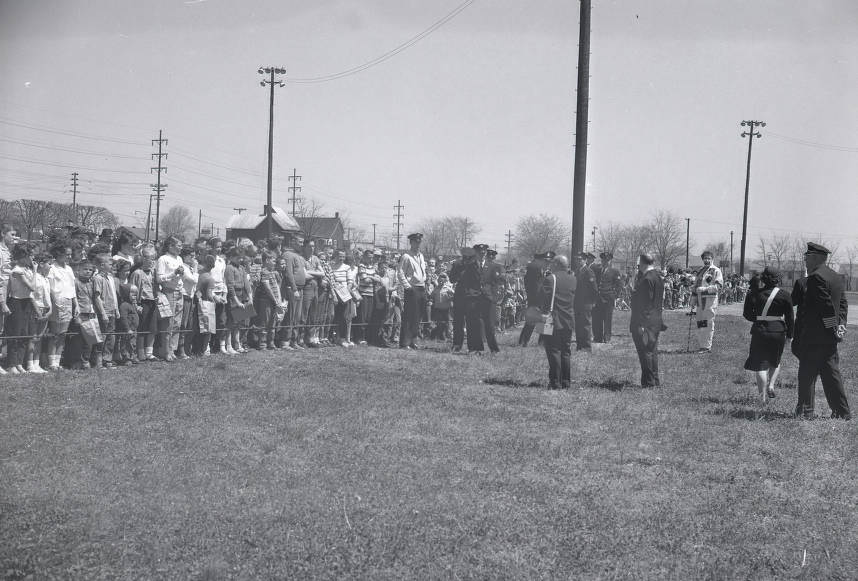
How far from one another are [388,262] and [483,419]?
773cm

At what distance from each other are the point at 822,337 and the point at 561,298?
121 inches

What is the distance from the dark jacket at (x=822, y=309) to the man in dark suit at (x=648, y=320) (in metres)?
2.04

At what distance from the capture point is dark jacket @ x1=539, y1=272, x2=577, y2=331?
1023 cm

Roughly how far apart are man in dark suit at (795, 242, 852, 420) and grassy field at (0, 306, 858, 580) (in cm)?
53

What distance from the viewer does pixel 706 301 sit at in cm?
1484

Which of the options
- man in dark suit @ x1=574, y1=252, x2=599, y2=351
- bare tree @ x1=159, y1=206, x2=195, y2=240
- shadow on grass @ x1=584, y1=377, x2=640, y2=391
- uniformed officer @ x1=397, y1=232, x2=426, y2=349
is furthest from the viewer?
bare tree @ x1=159, y1=206, x2=195, y2=240

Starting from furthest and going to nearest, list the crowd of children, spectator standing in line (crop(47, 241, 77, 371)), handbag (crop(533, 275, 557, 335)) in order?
1. handbag (crop(533, 275, 557, 335))
2. spectator standing in line (crop(47, 241, 77, 371))
3. the crowd of children

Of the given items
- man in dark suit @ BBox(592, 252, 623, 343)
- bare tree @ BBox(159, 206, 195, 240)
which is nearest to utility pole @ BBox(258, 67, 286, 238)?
man in dark suit @ BBox(592, 252, 623, 343)

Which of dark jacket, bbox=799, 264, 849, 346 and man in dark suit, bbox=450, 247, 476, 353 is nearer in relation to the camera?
dark jacket, bbox=799, 264, 849, 346

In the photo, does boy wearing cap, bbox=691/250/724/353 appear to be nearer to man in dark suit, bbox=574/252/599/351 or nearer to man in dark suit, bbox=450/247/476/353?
man in dark suit, bbox=574/252/599/351

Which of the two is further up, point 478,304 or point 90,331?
point 478,304

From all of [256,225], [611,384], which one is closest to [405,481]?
[611,384]

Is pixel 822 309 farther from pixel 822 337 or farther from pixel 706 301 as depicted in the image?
pixel 706 301

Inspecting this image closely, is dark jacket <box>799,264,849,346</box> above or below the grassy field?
above
